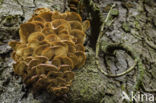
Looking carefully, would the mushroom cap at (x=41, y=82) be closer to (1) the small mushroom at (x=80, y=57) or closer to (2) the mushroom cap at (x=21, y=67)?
(2) the mushroom cap at (x=21, y=67)

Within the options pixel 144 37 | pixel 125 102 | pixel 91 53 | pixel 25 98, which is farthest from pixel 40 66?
pixel 144 37

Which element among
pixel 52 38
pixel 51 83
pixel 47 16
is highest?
pixel 47 16

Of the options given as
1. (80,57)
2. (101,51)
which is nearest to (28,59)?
(80,57)

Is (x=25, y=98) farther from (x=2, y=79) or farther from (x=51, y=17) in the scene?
(x=51, y=17)

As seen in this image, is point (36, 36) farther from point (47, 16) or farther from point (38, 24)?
point (47, 16)

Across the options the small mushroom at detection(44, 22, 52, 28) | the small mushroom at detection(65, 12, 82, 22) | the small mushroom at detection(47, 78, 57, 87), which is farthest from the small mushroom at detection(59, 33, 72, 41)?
the small mushroom at detection(47, 78, 57, 87)

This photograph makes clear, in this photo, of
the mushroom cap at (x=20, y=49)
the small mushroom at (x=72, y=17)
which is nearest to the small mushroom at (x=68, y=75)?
the mushroom cap at (x=20, y=49)

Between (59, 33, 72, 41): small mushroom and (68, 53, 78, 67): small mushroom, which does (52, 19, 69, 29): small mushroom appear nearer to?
(59, 33, 72, 41): small mushroom
